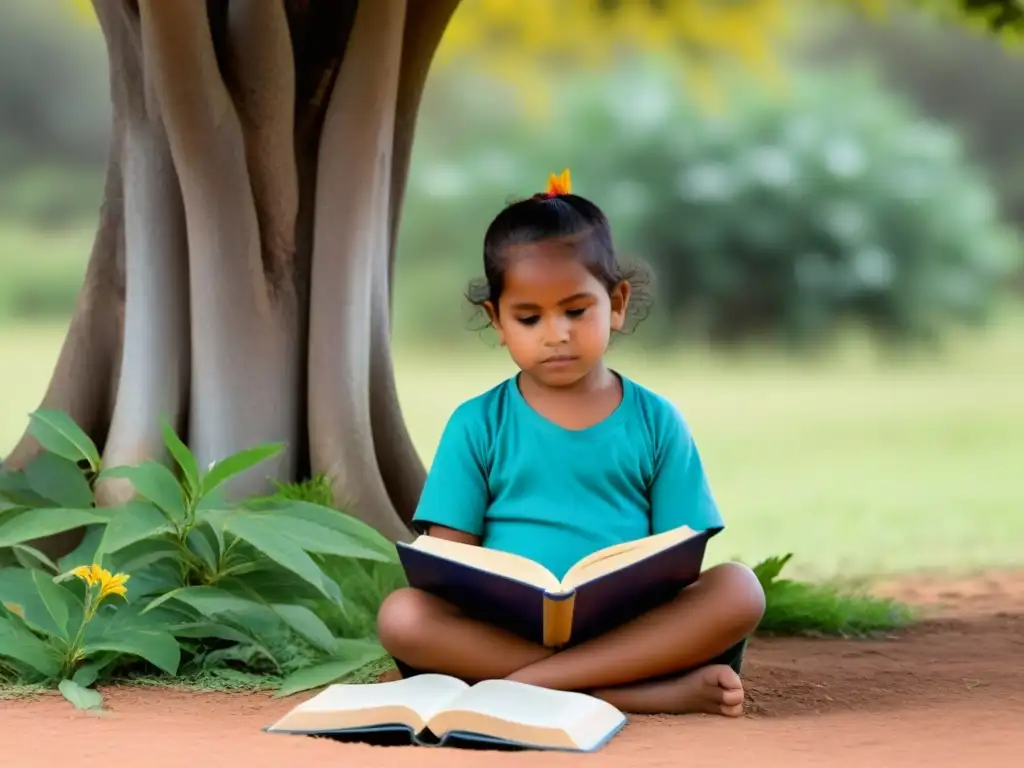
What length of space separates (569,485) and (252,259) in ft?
5.14

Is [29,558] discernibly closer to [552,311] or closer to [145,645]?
[145,645]

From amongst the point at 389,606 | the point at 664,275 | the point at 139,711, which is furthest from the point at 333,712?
the point at 664,275

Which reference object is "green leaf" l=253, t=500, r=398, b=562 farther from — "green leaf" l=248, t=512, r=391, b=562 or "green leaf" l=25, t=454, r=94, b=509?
"green leaf" l=25, t=454, r=94, b=509

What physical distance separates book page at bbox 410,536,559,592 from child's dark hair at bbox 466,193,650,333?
51 cm

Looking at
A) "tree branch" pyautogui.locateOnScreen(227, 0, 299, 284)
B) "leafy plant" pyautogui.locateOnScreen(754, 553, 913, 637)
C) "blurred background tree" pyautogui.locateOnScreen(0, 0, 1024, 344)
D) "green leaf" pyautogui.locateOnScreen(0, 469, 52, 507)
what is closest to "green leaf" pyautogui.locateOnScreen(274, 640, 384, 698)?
"green leaf" pyautogui.locateOnScreen(0, 469, 52, 507)

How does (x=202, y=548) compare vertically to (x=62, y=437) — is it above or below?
below

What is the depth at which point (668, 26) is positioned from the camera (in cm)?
689

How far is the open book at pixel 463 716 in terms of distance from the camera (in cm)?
244

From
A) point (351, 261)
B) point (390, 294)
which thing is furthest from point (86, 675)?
point (390, 294)

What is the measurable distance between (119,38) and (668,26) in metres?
3.23

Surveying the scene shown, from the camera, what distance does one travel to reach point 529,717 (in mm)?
2469

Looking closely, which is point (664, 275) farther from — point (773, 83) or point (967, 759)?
point (967, 759)

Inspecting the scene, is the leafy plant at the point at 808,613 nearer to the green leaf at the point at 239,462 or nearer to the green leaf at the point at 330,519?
the green leaf at the point at 330,519

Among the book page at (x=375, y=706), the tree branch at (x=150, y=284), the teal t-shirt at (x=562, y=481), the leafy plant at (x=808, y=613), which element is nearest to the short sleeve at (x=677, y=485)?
the teal t-shirt at (x=562, y=481)
